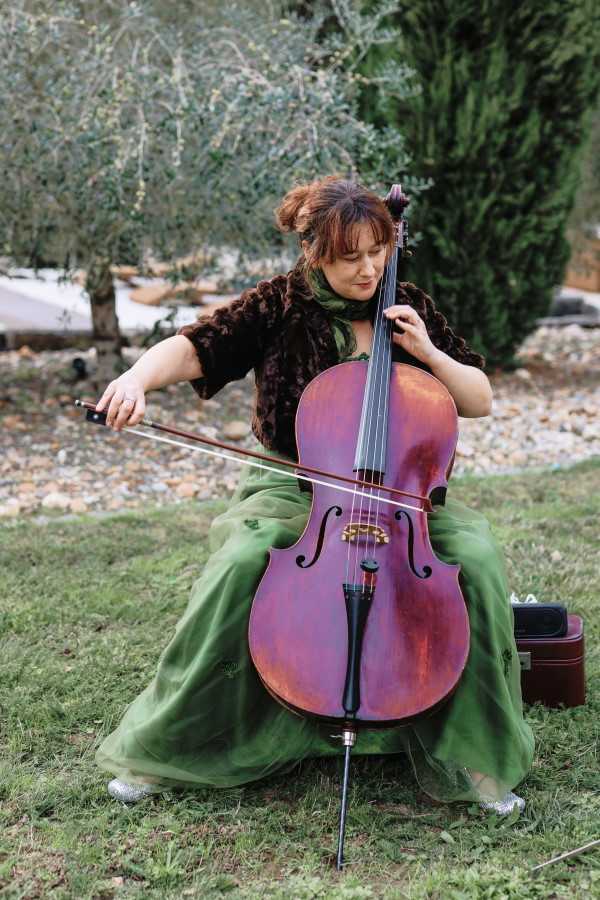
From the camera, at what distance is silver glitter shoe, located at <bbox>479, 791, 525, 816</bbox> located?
6.79ft

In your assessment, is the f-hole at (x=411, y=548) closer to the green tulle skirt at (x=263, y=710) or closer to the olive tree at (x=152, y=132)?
the green tulle skirt at (x=263, y=710)

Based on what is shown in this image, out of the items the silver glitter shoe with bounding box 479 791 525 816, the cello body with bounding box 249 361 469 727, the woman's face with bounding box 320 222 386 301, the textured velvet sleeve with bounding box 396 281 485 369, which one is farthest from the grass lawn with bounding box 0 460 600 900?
the woman's face with bounding box 320 222 386 301

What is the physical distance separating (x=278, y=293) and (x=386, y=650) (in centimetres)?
94

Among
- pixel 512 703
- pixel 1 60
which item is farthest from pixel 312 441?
pixel 1 60

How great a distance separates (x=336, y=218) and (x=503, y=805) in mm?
1267

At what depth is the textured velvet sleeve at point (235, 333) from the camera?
236 centimetres

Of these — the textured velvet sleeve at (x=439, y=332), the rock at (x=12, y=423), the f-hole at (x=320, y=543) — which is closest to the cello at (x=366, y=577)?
the f-hole at (x=320, y=543)

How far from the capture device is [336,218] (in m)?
2.19

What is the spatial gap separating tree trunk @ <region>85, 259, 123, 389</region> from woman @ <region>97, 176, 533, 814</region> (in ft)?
8.94

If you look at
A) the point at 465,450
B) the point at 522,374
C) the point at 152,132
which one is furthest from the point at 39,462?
the point at 522,374

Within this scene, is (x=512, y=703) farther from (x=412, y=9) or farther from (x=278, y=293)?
(x=412, y=9)

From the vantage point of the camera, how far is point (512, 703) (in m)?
2.12

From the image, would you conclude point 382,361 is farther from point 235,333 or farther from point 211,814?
point 211,814

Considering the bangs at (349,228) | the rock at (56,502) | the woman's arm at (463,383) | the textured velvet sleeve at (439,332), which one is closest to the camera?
the bangs at (349,228)
